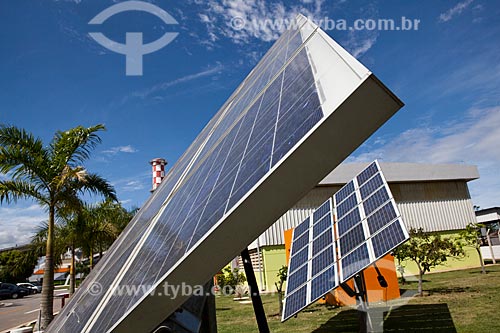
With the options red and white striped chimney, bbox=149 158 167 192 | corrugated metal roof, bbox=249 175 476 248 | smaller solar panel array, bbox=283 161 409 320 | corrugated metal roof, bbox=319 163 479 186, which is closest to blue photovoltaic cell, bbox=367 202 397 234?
smaller solar panel array, bbox=283 161 409 320

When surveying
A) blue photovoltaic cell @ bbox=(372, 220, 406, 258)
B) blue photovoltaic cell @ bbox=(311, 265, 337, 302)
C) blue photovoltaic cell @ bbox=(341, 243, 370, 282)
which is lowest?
blue photovoltaic cell @ bbox=(311, 265, 337, 302)

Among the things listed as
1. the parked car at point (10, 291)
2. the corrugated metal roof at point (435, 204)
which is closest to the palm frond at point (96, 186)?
the corrugated metal roof at point (435, 204)

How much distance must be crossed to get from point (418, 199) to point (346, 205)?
817 inches

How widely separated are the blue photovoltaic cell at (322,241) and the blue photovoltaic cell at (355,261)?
1.01 m

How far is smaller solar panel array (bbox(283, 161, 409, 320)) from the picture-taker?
4484 millimetres

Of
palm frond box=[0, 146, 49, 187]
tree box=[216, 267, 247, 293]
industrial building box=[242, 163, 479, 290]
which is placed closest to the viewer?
palm frond box=[0, 146, 49, 187]

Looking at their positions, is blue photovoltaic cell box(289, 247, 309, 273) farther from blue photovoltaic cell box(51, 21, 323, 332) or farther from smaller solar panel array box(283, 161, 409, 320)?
blue photovoltaic cell box(51, 21, 323, 332)

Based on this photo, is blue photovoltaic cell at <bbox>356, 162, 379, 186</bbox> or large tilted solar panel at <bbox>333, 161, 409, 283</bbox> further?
blue photovoltaic cell at <bbox>356, 162, 379, 186</bbox>

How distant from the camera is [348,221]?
6.25 meters

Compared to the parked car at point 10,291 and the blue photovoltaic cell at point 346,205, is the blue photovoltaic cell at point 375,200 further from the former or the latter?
the parked car at point 10,291

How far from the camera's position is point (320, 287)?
14.5ft

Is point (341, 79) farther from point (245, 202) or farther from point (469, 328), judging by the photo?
point (469, 328)

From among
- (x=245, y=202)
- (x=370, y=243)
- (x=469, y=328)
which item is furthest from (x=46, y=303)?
(x=245, y=202)

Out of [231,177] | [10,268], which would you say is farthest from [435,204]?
[10,268]
